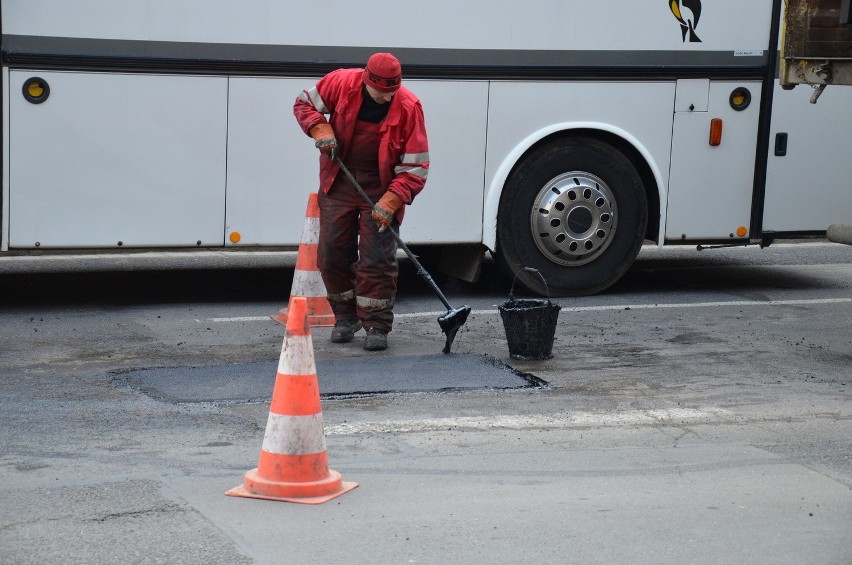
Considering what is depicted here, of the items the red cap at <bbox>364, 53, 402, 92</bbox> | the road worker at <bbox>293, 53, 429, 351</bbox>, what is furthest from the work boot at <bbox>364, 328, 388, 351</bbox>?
the red cap at <bbox>364, 53, 402, 92</bbox>

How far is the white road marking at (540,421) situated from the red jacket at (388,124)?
1.88 metres

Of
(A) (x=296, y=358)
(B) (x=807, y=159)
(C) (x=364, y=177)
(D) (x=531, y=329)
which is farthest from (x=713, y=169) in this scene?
(A) (x=296, y=358)

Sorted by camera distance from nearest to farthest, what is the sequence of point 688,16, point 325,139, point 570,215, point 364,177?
point 325,139, point 364,177, point 688,16, point 570,215

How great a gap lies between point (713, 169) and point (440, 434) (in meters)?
4.57

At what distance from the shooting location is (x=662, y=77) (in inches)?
366

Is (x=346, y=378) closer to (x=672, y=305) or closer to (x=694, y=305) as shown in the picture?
(x=672, y=305)

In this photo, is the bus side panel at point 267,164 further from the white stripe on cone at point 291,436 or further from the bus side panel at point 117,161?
the white stripe on cone at point 291,436

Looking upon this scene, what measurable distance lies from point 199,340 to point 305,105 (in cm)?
150

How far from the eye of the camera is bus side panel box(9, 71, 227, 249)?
320 inches

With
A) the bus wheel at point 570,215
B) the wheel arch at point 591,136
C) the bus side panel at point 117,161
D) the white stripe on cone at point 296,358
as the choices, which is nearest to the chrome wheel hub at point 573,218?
the bus wheel at point 570,215

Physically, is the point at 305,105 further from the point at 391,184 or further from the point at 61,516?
the point at 61,516

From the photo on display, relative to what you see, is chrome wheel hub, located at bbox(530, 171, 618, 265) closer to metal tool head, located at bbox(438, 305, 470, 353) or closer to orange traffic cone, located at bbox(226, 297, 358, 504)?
metal tool head, located at bbox(438, 305, 470, 353)

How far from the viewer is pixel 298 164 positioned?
8.74 metres

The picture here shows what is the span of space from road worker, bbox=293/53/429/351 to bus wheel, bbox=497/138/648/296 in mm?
1788
